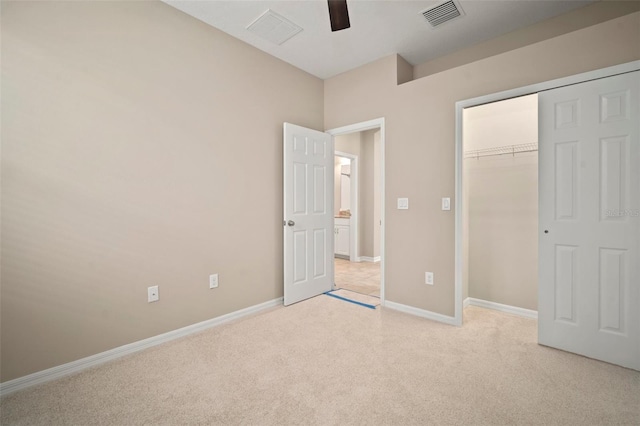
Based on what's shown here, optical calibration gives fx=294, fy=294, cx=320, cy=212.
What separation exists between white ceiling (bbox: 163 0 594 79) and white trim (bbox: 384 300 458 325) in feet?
9.05

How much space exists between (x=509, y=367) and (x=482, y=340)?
42cm

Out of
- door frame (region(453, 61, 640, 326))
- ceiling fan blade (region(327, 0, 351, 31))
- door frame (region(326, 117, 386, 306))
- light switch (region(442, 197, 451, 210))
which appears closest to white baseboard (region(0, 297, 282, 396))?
door frame (region(326, 117, 386, 306))

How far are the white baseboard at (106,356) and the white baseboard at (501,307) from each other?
2.48m

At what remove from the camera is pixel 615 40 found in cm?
205

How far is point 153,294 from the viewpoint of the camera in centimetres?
240

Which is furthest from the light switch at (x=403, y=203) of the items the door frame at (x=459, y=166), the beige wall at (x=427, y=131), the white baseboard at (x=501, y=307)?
the white baseboard at (x=501, y=307)

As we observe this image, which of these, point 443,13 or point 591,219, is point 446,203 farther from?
point 443,13

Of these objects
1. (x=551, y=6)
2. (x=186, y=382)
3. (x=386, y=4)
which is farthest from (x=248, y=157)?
(x=551, y=6)

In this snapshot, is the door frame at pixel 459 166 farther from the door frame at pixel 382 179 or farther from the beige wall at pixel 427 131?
the door frame at pixel 382 179

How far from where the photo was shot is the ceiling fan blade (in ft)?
4.59

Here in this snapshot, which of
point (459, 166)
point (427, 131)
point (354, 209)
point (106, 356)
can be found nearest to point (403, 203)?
point (459, 166)

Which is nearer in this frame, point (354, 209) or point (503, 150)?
point (503, 150)

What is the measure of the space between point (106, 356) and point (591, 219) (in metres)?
3.67

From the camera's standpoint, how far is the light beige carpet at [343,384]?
156 cm
